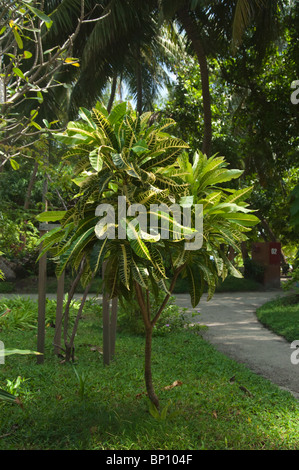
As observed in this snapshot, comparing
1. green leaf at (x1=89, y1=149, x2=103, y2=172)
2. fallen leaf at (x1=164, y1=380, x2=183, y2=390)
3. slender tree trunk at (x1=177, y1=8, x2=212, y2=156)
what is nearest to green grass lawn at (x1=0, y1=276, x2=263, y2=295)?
slender tree trunk at (x1=177, y1=8, x2=212, y2=156)

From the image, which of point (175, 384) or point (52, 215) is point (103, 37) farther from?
point (175, 384)

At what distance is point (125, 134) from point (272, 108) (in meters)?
8.96

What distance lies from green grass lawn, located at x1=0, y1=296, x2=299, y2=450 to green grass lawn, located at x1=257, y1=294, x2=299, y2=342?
247cm

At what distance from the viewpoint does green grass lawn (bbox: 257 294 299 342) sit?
770 cm

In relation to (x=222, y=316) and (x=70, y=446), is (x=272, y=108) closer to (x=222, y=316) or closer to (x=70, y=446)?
(x=222, y=316)

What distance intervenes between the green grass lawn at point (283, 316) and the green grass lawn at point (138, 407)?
8.11ft

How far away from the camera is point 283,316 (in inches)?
360

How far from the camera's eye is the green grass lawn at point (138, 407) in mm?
3012

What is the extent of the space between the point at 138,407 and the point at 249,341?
4.08 meters

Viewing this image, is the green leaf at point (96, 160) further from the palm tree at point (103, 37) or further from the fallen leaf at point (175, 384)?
the palm tree at point (103, 37)

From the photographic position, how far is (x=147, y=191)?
297cm
